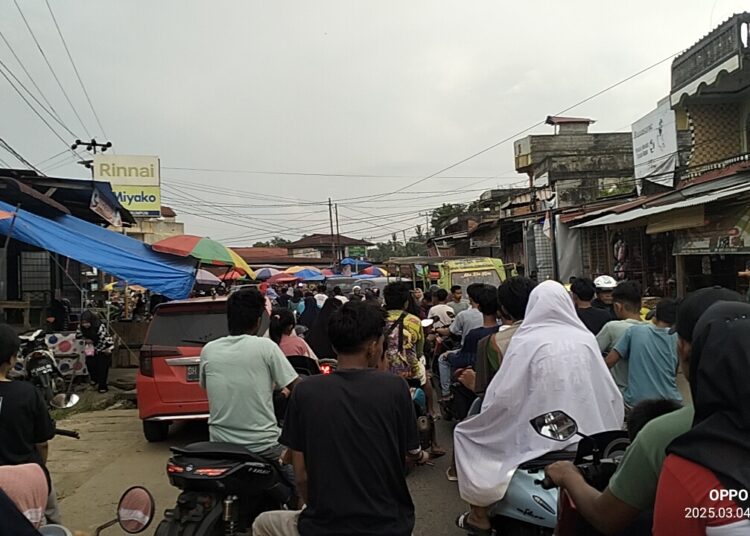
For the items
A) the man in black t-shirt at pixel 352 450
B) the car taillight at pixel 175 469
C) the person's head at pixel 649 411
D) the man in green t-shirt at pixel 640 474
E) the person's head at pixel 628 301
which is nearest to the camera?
the man in green t-shirt at pixel 640 474

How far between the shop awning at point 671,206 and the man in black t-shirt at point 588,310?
4.46 metres

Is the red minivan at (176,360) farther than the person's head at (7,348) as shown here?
Yes

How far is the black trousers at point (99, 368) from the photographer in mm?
10727

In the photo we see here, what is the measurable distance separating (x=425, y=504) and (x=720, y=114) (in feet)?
47.6

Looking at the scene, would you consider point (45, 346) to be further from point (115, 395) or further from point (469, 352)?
point (469, 352)

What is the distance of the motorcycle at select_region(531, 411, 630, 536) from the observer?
7.40 ft

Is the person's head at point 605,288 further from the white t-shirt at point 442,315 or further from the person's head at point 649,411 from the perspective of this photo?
the person's head at point 649,411

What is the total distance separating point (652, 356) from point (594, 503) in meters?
2.75

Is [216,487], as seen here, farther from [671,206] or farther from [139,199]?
[139,199]

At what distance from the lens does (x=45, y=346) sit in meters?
10.0

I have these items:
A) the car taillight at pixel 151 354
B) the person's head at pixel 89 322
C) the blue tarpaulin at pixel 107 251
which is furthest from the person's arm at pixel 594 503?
the person's head at pixel 89 322

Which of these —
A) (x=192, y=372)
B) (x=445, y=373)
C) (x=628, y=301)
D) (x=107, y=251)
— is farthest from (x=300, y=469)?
(x=107, y=251)

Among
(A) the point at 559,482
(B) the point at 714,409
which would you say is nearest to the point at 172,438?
(A) the point at 559,482

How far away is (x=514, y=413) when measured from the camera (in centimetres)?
312
